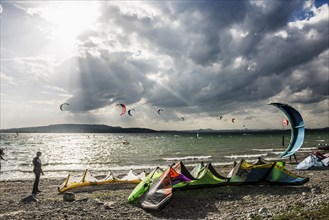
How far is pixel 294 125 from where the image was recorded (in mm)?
22641

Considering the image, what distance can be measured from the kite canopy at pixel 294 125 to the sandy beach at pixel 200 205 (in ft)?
21.7

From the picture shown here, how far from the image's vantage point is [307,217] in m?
9.65

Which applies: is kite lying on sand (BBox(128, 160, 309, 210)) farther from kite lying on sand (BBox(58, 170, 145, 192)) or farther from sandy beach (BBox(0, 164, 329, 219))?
kite lying on sand (BBox(58, 170, 145, 192))

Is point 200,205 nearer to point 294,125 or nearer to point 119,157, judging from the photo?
point 294,125

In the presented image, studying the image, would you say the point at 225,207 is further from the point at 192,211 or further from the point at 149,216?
the point at 149,216

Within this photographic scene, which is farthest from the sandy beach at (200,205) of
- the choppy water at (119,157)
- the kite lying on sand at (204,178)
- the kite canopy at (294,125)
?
the choppy water at (119,157)

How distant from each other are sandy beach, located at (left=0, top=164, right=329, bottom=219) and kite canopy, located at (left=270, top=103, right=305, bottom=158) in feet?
21.7

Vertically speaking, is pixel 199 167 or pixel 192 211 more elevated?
pixel 199 167

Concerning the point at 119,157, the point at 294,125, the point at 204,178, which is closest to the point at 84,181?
the point at 204,178

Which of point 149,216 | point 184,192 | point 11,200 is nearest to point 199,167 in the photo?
point 184,192

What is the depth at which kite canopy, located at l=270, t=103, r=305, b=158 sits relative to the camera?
22188 millimetres

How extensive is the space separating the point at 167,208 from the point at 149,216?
1202mm

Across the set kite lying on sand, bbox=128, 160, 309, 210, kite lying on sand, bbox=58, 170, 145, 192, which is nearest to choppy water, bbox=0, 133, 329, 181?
kite lying on sand, bbox=58, 170, 145, 192

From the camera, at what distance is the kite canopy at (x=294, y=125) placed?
72.8 feet
